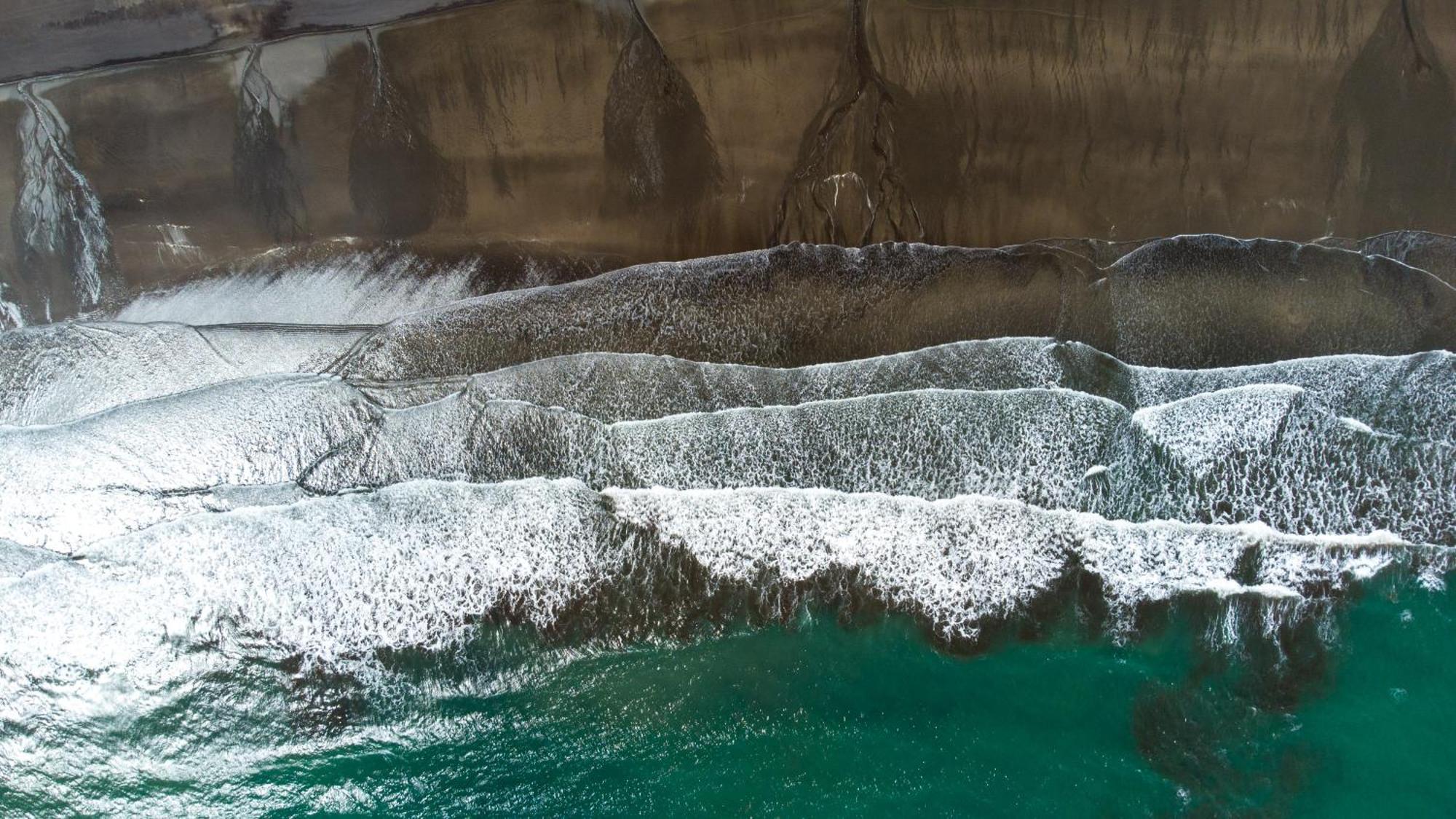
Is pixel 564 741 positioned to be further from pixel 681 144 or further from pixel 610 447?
pixel 681 144

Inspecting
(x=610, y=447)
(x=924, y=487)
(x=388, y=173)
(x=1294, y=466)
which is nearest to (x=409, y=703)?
(x=610, y=447)

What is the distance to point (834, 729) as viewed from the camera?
146 inches

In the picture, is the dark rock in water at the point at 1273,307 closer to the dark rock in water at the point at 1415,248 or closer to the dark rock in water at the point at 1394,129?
the dark rock in water at the point at 1415,248

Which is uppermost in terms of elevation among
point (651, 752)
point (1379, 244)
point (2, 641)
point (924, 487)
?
point (1379, 244)

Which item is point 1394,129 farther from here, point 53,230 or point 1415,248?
point 53,230

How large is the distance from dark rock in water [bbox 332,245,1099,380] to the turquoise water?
4.43 ft

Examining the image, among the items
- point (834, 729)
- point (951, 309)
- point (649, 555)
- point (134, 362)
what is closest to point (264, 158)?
point (134, 362)

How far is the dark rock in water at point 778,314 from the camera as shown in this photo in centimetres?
435

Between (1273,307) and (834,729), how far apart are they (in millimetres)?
2821

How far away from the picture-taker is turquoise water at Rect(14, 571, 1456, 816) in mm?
3590

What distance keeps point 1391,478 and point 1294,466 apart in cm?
39

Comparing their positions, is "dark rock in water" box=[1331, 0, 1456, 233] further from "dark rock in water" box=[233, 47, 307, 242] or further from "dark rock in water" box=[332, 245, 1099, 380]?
"dark rock in water" box=[233, 47, 307, 242]

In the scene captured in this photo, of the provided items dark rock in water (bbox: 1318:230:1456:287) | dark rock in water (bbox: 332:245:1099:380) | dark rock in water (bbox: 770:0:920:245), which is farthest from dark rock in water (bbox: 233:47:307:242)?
dark rock in water (bbox: 1318:230:1456:287)

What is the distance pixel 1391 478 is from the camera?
3830mm
